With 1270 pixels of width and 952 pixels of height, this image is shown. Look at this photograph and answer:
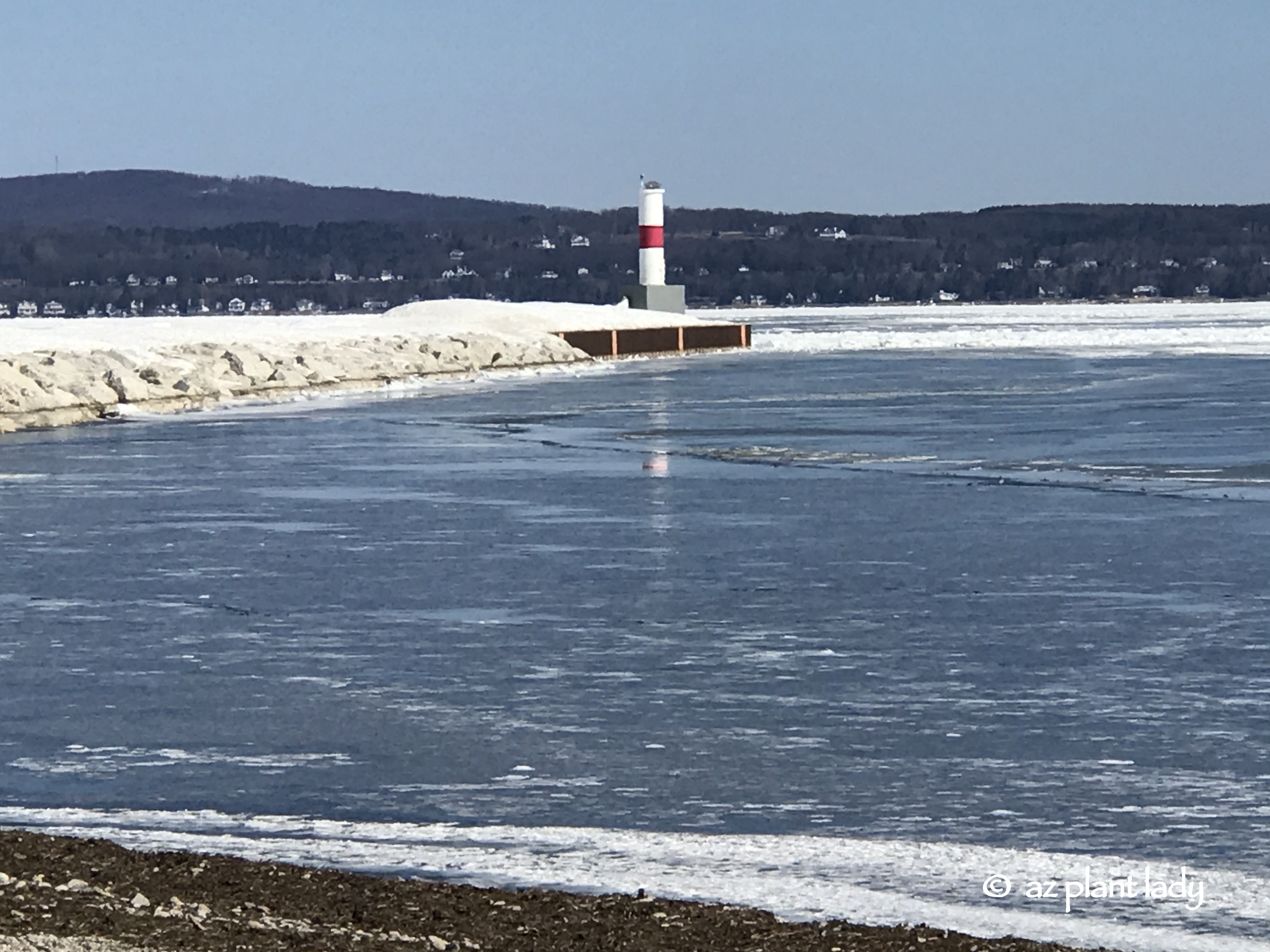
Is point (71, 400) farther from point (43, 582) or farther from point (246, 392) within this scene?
point (43, 582)

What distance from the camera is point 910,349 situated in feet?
176

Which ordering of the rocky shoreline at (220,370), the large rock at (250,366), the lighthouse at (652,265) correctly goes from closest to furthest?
1. the rocky shoreline at (220,370)
2. the large rock at (250,366)
3. the lighthouse at (652,265)

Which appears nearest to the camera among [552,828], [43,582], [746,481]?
[552,828]

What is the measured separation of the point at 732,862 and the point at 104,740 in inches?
111

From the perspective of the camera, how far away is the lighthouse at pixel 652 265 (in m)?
69.2

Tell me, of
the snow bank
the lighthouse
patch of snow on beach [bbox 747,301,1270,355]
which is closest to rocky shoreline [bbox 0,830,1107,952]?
the snow bank

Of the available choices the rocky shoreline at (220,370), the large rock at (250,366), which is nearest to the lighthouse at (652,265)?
the rocky shoreline at (220,370)

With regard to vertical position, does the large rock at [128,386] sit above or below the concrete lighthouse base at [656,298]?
below

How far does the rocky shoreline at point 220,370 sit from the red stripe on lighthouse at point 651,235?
19.7 meters

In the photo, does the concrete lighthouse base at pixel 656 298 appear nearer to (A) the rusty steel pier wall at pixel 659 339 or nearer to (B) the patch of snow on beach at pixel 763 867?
(A) the rusty steel pier wall at pixel 659 339

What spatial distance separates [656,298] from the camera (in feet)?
232

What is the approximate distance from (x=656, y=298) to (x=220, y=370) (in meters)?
35.2

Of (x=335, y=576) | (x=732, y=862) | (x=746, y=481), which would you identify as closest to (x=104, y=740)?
(x=732, y=862)

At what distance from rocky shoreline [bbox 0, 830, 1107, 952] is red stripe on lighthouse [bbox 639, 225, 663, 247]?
64520mm
